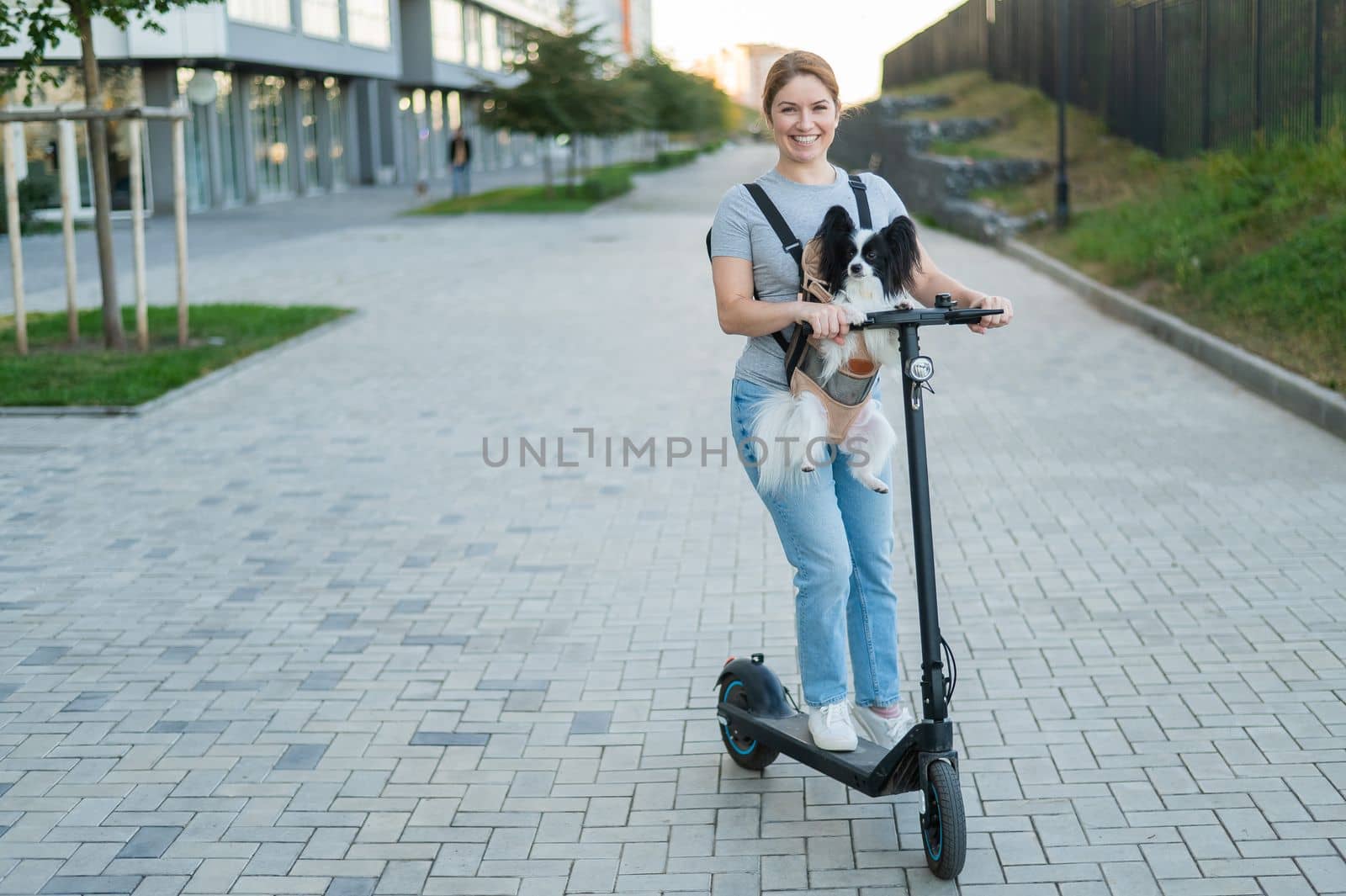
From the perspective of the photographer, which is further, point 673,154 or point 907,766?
point 673,154

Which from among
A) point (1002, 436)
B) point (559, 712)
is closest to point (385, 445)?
point (1002, 436)

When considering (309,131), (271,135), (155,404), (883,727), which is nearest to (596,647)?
(883,727)

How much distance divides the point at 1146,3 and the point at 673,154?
44.0 m

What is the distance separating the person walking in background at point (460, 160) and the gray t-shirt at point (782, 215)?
113 feet

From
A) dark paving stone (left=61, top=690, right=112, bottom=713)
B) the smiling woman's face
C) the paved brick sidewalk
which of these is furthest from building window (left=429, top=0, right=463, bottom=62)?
the smiling woman's face

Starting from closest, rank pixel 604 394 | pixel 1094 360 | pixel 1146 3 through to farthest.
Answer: pixel 604 394 < pixel 1094 360 < pixel 1146 3

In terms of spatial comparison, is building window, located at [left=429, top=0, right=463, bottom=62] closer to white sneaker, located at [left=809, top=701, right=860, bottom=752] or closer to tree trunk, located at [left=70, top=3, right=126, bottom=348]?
tree trunk, located at [left=70, top=3, right=126, bottom=348]

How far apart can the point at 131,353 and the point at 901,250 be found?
10.1 metres

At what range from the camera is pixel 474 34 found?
6153 centimetres

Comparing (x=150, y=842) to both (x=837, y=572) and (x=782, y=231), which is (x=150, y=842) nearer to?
(x=837, y=572)

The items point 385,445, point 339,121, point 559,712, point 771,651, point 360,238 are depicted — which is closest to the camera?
point 559,712

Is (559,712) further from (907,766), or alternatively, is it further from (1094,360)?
(1094,360)

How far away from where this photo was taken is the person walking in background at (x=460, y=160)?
1480 inches

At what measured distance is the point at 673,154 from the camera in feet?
216
